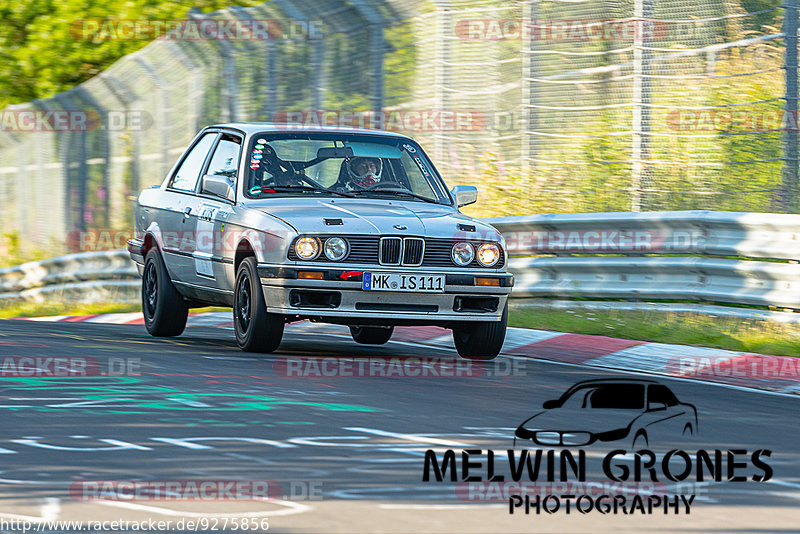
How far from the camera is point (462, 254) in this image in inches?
441

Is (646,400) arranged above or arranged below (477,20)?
below

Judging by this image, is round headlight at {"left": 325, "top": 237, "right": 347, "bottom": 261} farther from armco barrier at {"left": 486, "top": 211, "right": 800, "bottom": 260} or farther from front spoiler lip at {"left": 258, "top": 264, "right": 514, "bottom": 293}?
armco barrier at {"left": 486, "top": 211, "right": 800, "bottom": 260}

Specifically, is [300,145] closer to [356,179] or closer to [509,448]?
[356,179]

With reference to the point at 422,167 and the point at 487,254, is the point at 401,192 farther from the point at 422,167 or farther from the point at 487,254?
the point at 487,254

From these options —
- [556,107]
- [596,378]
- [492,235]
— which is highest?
[556,107]

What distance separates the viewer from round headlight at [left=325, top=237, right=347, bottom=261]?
10.9m

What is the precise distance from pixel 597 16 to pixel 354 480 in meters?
9.87

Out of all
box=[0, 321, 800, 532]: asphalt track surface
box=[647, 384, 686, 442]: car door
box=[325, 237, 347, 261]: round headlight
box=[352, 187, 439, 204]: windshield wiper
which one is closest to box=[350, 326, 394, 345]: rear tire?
box=[0, 321, 800, 532]: asphalt track surface

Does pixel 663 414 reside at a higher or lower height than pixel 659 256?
lower

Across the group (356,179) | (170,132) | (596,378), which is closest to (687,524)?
(596,378)

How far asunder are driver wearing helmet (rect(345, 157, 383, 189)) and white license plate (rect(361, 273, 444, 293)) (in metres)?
1.30

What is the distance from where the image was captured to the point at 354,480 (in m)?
6.45

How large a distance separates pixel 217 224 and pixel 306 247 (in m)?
1.36

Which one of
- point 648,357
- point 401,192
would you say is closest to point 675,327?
point 648,357
